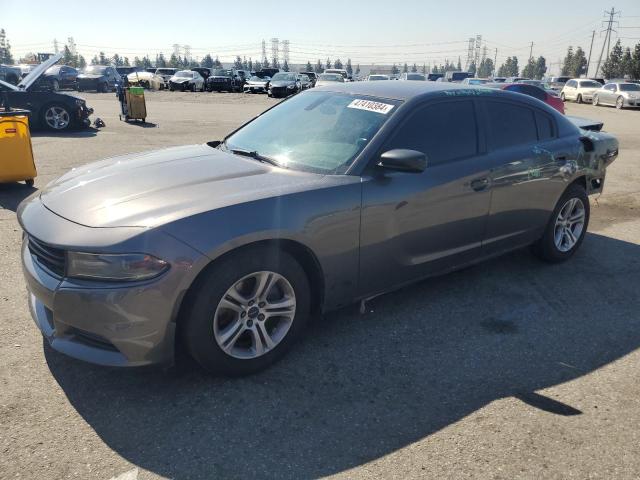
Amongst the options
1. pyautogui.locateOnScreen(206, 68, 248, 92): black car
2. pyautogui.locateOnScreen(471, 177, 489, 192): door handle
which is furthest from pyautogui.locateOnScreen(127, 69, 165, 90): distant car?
pyautogui.locateOnScreen(471, 177, 489, 192): door handle

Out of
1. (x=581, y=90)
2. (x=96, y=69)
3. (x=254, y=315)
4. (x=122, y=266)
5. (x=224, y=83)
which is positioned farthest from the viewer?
(x=224, y=83)

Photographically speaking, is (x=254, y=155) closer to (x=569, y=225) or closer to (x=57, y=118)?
(x=569, y=225)

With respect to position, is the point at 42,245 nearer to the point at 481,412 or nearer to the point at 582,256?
the point at 481,412

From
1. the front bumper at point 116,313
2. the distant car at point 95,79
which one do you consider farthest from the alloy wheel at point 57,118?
the distant car at point 95,79

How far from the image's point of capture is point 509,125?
4340mm

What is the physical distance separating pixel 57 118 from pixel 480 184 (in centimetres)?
1258

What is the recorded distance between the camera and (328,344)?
3447mm

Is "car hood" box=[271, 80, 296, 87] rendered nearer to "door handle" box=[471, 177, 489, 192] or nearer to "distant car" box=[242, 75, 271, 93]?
"distant car" box=[242, 75, 271, 93]

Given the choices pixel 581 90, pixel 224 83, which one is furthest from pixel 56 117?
pixel 581 90

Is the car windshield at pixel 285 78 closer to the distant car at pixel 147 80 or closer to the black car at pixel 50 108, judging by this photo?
the distant car at pixel 147 80

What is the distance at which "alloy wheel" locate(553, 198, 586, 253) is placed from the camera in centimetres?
495

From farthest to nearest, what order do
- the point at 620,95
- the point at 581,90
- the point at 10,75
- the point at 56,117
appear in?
1. the point at 10,75
2. the point at 581,90
3. the point at 620,95
4. the point at 56,117

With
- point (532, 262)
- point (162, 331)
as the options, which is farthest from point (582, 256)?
point (162, 331)

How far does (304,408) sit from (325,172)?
1.44 meters
